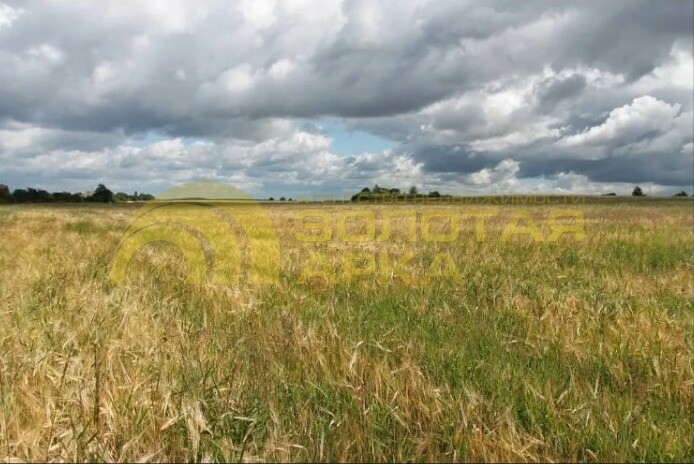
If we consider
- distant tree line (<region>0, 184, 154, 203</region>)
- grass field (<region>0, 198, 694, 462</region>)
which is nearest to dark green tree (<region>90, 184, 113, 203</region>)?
distant tree line (<region>0, 184, 154, 203</region>)

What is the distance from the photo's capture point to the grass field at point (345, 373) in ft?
7.52

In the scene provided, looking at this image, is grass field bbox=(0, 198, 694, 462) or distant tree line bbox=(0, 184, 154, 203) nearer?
grass field bbox=(0, 198, 694, 462)

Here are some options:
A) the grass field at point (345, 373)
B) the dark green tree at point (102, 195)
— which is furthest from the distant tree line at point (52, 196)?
the grass field at point (345, 373)

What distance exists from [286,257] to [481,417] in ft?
21.0

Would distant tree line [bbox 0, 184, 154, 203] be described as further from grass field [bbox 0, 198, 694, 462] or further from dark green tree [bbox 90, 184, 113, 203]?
grass field [bbox 0, 198, 694, 462]

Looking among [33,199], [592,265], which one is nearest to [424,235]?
[592,265]

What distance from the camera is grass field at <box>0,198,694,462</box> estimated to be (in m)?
2.29

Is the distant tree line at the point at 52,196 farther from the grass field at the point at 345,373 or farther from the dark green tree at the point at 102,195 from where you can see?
the grass field at the point at 345,373

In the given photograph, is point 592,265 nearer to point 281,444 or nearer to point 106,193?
point 281,444

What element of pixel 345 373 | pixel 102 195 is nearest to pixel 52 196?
pixel 102 195

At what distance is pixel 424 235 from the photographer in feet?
42.9

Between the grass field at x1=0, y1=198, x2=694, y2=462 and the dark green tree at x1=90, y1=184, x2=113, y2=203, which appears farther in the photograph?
the dark green tree at x1=90, y1=184, x2=113, y2=203

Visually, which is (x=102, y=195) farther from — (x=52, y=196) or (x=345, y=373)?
(x=345, y=373)

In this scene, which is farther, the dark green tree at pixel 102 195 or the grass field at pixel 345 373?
the dark green tree at pixel 102 195
